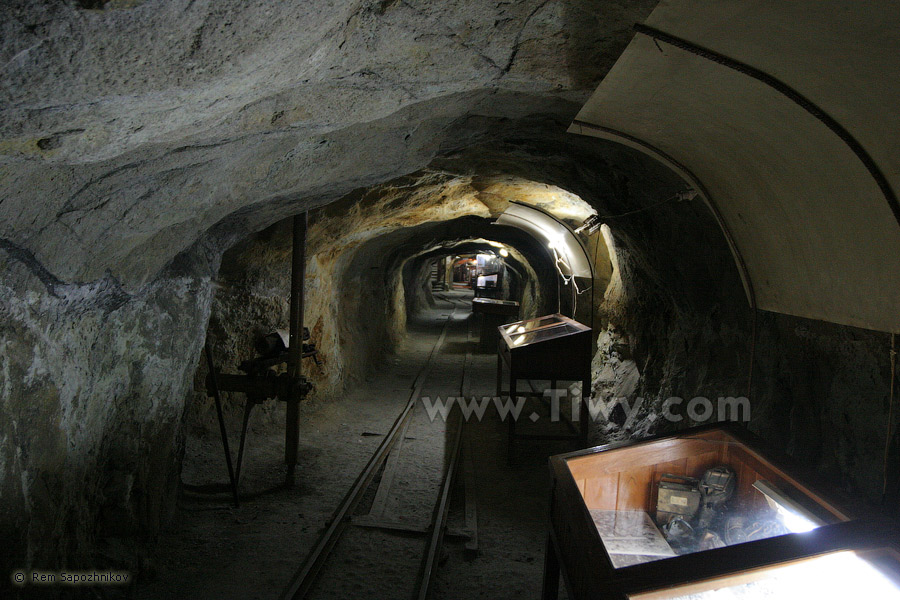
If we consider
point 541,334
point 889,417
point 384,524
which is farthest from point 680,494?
point 541,334

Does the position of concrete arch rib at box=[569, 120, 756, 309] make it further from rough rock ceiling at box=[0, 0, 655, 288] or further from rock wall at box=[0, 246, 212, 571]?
rock wall at box=[0, 246, 212, 571]

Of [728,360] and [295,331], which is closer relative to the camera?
[728,360]

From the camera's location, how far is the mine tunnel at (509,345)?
179cm

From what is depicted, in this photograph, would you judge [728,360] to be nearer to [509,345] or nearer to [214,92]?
[509,345]

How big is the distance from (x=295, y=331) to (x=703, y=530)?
4.23 m

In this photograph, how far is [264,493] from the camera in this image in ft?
18.3

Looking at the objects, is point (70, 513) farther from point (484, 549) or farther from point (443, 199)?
point (443, 199)

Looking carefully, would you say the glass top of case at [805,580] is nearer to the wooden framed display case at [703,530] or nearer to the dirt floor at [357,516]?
the wooden framed display case at [703,530]

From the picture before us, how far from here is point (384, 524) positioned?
4.93 meters

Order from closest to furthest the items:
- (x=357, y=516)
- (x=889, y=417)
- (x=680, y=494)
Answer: (x=889, y=417) → (x=680, y=494) → (x=357, y=516)

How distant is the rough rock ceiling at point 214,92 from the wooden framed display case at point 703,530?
2.09 meters

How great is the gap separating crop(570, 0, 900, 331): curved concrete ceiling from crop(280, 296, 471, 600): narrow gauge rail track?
3.14 metres

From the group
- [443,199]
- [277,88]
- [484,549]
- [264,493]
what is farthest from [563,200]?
[277,88]

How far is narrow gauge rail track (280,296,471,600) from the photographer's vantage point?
12.9ft
